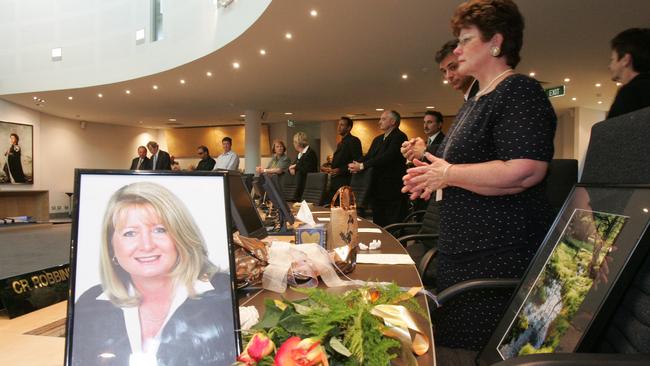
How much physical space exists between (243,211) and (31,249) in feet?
21.7

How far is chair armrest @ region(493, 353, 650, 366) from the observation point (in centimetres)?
64

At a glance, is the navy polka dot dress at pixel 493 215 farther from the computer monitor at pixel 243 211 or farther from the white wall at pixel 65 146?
the white wall at pixel 65 146

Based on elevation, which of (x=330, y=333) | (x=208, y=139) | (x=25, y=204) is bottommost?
(x=25, y=204)

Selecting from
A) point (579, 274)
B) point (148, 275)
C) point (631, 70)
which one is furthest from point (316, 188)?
point (148, 275)

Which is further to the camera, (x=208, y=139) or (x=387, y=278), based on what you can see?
(x=208, y=139)

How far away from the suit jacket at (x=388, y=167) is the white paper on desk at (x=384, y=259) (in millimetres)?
2388

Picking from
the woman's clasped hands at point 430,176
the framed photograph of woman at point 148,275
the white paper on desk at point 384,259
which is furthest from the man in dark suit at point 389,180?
the framed photograph of woman at point 148,275

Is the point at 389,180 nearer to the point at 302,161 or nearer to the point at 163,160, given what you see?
the point at 302,161

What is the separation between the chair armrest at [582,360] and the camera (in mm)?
636

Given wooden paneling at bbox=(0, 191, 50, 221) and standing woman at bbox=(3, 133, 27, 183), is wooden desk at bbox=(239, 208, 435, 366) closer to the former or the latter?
wooden paneling at bbox=(0, 191, 50, 221)

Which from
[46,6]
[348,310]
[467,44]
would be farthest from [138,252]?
[46,6]

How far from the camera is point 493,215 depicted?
1240 millimetres

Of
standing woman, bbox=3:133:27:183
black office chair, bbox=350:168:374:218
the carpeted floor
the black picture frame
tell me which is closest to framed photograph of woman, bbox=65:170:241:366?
the black picture frame

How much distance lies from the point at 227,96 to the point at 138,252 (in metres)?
10.9
